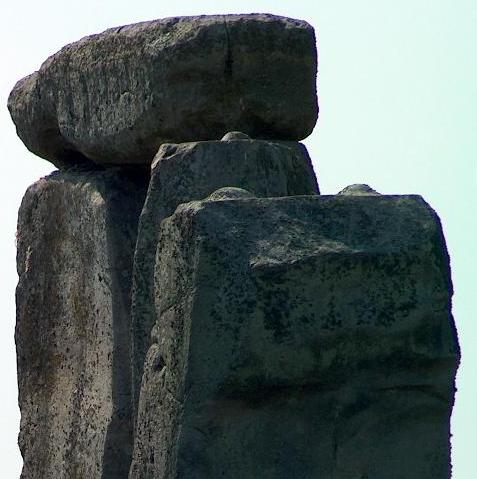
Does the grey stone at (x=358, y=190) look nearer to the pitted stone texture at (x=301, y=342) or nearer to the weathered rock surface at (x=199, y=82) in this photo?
the pitted stone texture at (x=301, y=342)

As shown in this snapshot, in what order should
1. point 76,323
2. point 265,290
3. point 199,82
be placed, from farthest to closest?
point 76,323
point 199,82
point 265,290

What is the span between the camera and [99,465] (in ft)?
21.5

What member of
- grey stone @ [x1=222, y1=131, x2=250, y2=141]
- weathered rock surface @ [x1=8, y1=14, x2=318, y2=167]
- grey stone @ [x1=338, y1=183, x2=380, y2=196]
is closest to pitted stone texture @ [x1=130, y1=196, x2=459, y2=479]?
grey stone @ [x1=338, y1=183, x2=380, y2=196]

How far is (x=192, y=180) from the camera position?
584 cm

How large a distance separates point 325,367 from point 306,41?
156 cm

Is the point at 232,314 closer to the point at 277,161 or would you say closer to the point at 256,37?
the point at 277,161

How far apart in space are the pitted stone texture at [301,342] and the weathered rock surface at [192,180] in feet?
1.73

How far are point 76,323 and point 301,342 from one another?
1856mm

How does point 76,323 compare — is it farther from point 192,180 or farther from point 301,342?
point 301,342

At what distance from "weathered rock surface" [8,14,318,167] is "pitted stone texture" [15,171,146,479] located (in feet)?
0.76

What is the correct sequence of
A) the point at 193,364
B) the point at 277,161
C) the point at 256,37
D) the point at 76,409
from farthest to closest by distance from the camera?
the point at 76,409
the point at 256,37
the point at 277,161
the point at 193,364

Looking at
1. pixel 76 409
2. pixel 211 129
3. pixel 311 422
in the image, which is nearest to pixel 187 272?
pixel 311 422

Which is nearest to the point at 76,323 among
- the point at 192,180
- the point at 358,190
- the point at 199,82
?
the point at 199,82

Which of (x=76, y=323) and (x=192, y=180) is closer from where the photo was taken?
(x=192, y=180)
